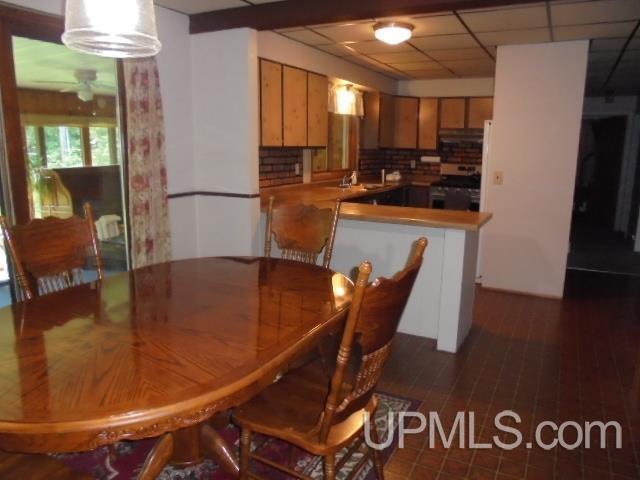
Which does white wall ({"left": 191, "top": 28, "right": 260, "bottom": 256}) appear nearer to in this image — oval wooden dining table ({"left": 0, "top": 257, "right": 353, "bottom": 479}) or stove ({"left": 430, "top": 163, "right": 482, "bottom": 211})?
oval wooden dining table ({"left": 0, "top": 257, "right": 353, "bottom": 479})

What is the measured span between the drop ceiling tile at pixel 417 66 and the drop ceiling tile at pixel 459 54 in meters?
0.32

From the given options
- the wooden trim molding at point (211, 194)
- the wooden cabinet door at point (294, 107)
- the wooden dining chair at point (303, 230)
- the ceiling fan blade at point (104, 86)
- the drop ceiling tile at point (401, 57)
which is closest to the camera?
the wooden dining chair at point (303, 230)

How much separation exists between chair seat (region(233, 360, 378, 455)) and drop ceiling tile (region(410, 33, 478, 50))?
3.29 meters

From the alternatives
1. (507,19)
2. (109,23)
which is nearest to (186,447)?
(109,23)

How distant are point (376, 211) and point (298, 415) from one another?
1.98 meters

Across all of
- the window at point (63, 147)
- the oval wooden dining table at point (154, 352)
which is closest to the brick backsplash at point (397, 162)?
the window at point (63, 147)

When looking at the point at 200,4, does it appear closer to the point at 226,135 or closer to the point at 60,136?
the point at 226,135

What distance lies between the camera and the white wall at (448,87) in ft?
20.3

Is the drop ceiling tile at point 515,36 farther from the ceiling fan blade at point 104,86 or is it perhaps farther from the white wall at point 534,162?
the ceiling fan blade at point 104,86

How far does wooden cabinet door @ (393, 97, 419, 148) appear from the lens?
21.1 ft

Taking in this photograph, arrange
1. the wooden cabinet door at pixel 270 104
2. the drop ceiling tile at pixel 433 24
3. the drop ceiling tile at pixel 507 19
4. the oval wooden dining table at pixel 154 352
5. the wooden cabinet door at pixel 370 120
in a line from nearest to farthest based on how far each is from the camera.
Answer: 1. the oval wooden dining table at pixel 154 352
2. the drop ceiling tile at pixel 507 19
3. the drop ceiling tile at pixel 433 24
4. the wooden cabinet door at pixel 270 104
5. the wooden cabinet door at pixel 370 120

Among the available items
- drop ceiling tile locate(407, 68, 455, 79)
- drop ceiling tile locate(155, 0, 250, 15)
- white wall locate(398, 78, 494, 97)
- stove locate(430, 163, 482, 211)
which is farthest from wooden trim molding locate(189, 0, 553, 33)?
white wall locate(398, 78, 494, 97)

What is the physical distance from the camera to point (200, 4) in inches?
126

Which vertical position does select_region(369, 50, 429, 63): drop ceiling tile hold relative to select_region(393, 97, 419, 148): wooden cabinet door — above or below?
above
